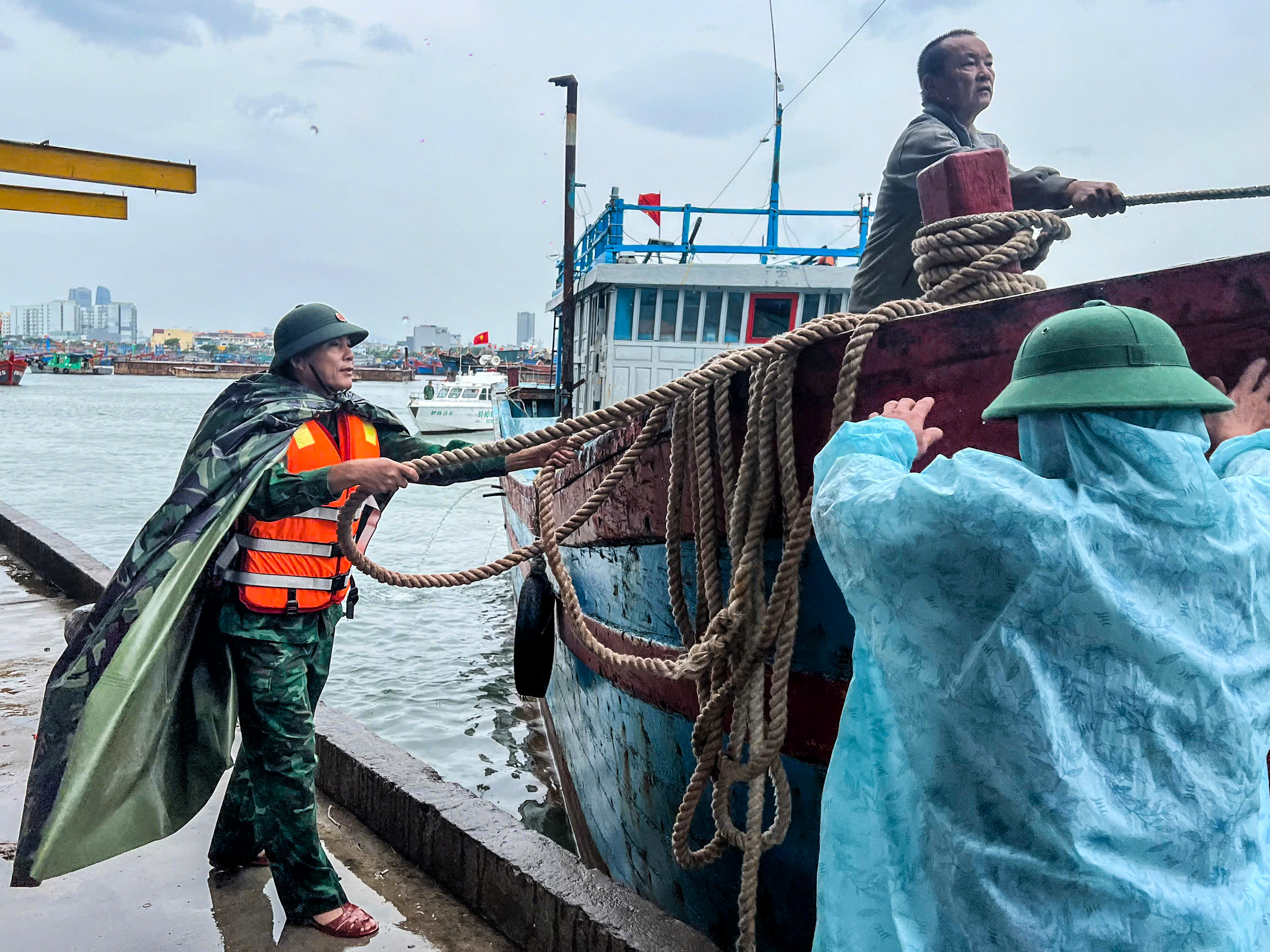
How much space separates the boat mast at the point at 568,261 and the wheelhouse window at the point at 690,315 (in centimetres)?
250

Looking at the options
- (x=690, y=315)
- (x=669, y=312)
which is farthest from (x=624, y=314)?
(x=690, y=315)

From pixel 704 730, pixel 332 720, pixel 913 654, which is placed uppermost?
pixel 913 654

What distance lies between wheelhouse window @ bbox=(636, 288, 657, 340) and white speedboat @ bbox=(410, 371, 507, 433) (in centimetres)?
2734

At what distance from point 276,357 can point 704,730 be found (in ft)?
5.57

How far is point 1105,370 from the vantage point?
1329 millimetres

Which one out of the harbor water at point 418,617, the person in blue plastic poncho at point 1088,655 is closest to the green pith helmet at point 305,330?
the harbor water at point 418,617

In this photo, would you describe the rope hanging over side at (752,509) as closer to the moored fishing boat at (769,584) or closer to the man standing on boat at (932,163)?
the moored fishing boat at (769,584)

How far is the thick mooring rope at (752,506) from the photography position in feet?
7.41

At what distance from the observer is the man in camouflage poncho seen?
2.57 metres

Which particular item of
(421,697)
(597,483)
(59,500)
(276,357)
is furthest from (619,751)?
(59,500)

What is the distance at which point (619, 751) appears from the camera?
12.0ft

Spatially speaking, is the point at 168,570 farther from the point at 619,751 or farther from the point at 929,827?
the point at 929,827

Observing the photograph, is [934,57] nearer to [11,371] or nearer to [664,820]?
[664,820]

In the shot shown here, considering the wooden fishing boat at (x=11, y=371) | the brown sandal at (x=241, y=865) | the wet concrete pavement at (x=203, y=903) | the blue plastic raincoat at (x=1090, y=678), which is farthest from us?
the wooden fishing boat at (x=11, y=371)
